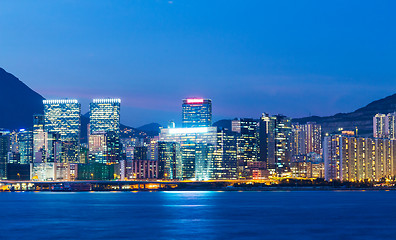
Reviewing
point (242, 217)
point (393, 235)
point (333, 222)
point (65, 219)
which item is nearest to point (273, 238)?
point (393, 235)

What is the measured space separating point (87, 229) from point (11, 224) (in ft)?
50.6

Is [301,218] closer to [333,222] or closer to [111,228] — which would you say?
[333,222]

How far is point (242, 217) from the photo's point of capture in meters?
131

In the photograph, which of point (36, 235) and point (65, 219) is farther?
point (65, 219)

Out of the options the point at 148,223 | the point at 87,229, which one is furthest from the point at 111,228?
the point at 148,223

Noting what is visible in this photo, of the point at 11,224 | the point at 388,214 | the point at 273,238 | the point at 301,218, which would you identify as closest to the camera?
the point at 273,238

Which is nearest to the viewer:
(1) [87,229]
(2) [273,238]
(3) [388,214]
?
(2) [273,238]

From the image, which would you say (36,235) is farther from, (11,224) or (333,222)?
(333,222)

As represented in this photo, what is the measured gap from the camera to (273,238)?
96.0m

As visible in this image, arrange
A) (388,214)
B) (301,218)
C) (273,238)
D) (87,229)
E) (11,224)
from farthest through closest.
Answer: (388,214)
(301,218)
(11,224)
(87,229)
(273,238)

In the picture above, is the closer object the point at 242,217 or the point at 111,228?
the point at 111,228

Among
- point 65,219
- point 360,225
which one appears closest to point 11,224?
point 65,219

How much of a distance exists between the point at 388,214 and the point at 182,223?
38392 mm

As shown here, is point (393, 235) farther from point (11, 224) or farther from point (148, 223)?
point (11, 224)
